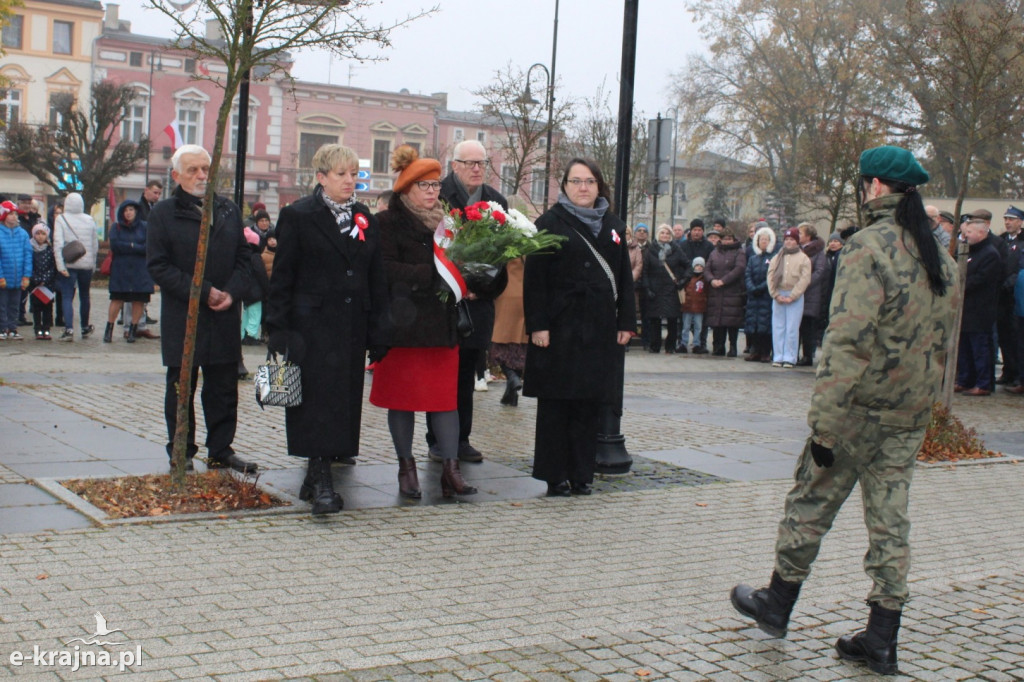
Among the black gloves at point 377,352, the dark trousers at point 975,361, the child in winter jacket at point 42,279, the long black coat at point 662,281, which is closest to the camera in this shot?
the black gloves at point 377,352

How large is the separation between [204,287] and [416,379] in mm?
1437

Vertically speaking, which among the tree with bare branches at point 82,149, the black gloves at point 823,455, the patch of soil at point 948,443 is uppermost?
the tree with bare branches at point 82,149

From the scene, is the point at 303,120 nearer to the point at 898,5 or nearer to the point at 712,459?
the point at 898,5

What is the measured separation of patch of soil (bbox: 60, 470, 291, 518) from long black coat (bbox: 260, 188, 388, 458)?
37 cm

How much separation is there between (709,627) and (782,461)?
4423 millimetres

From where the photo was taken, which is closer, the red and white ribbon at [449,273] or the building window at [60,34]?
the red and white ribbon at [449,273]

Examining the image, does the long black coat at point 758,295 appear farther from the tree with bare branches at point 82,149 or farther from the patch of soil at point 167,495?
the tree with bare branches at point 82,149

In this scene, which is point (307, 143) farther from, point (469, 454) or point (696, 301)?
point (469, 454)

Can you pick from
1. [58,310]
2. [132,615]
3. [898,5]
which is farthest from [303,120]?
[132,615]

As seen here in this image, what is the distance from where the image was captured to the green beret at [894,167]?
4.94m

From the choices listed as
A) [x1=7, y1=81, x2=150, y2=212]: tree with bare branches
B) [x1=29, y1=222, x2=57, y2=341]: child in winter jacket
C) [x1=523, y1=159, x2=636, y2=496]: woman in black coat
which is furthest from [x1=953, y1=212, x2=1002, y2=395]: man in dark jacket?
[x1=7, y1=81, x2=150, y2=212]: tree with bare branches

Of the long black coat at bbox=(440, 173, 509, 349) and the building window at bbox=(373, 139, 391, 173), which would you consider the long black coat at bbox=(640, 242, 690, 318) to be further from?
the building window at bbox=(373, 139, 391, 173)

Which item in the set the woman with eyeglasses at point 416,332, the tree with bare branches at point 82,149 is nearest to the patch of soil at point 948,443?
the woman with eyeglasses at point 416,332

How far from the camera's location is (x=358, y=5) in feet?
23.8
